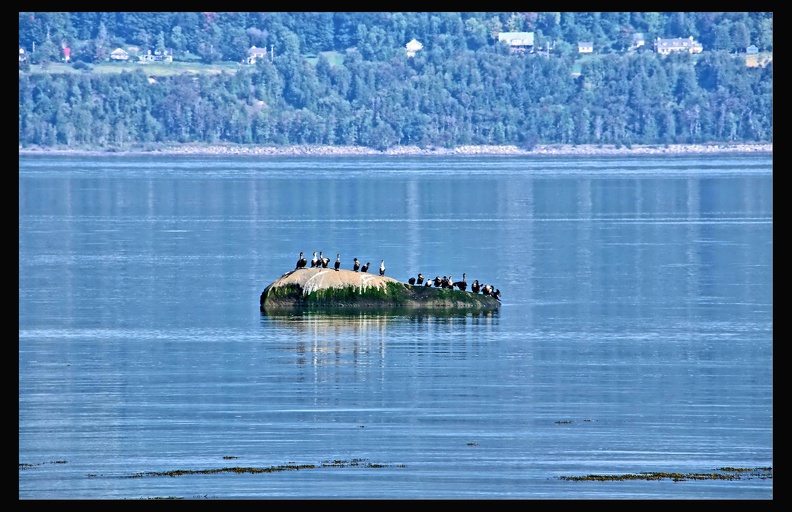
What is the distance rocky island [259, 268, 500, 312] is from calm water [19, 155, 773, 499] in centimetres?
104

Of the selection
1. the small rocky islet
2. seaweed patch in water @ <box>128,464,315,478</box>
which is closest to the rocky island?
the small rocky islet

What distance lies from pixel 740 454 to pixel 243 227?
172 feet

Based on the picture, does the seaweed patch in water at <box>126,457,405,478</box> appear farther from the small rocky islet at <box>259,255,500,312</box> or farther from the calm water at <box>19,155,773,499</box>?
the small rocky islet at <box>259,255,500,312</box>

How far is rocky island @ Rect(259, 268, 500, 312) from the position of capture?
3684cm

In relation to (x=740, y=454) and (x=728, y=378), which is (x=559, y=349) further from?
(x=740, y=454)

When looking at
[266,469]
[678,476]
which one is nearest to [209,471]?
[266,469]

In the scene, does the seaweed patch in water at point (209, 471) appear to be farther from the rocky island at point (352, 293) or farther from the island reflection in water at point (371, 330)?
the rocky island at point (352, 293)

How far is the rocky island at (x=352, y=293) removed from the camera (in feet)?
121

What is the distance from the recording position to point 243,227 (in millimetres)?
73250

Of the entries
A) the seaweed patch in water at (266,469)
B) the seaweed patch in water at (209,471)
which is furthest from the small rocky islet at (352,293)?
the seaweed patch in water at (209,471)

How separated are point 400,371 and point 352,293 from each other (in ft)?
27.0

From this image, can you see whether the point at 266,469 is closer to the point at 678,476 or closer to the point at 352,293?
the point at 678,476

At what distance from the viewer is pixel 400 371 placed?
94.5ft
